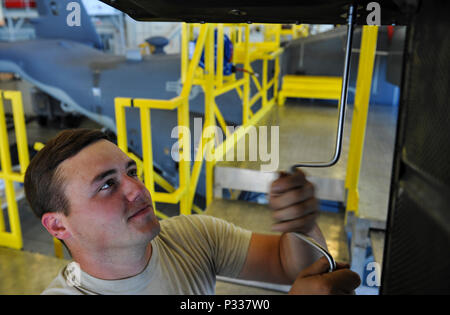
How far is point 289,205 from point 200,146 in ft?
10.1

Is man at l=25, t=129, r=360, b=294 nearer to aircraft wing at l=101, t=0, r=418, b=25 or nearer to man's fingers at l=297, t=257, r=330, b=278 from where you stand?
man's fingers at l=297, t=257, r=330, b=278

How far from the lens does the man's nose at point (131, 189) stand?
1.22 m

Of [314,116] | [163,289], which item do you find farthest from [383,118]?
[163,289]

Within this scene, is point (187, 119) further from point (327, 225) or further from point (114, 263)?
point (114, 263)

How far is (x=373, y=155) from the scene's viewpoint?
4105mm

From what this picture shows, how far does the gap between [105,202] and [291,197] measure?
744mm

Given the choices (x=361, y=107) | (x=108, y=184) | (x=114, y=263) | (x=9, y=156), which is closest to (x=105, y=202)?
(x=108, y=184)

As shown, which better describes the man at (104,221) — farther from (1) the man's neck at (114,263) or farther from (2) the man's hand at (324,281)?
(2) the man's hand at (324,281)

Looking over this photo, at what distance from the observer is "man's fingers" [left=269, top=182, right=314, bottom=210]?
71 centimetres

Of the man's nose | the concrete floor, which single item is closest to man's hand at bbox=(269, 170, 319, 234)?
the man's nose

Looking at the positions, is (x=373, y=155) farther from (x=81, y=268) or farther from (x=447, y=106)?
(x=447, y=106)

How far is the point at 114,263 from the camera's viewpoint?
131cm

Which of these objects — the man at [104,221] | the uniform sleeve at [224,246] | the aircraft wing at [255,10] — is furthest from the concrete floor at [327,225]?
the aircraft wing at [255,10]

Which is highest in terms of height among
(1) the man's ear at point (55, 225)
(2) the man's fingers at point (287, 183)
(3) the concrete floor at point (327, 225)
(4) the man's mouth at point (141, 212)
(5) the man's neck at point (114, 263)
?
(2) the man's fingers at point (287, 183)
